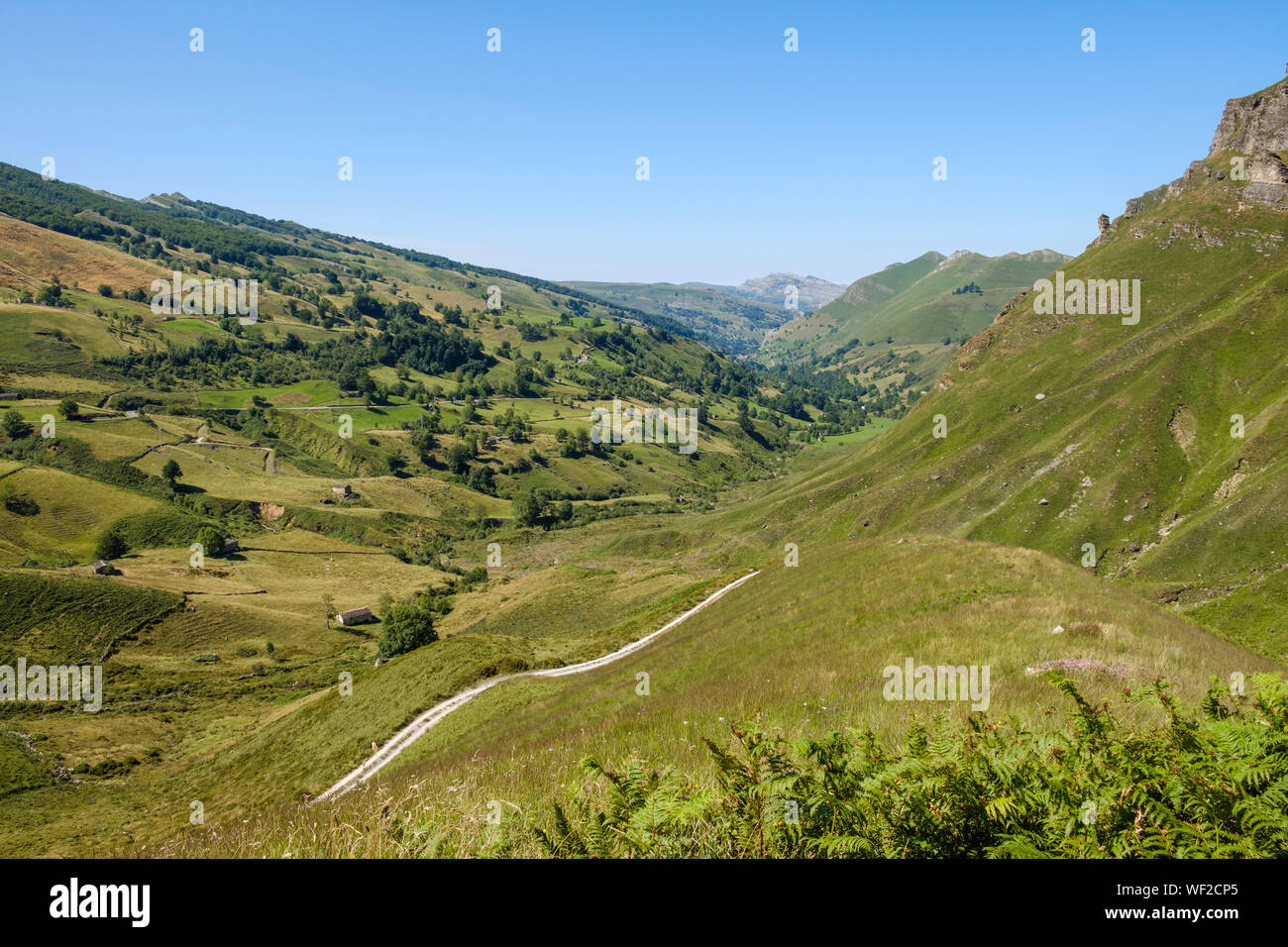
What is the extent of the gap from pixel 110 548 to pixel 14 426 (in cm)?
7238

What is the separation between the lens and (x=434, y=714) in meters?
39.7

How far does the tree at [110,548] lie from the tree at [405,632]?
84.1 m

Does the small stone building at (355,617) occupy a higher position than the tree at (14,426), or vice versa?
the tree at (14,426)

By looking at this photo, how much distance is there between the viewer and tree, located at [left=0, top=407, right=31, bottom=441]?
165 m

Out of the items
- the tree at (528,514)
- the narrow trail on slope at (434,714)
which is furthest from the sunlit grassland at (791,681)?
the tree at (528,514)

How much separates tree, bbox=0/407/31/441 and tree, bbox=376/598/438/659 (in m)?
153

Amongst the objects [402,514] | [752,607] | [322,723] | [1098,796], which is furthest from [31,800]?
[402,514]

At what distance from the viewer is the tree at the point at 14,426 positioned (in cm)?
16538
